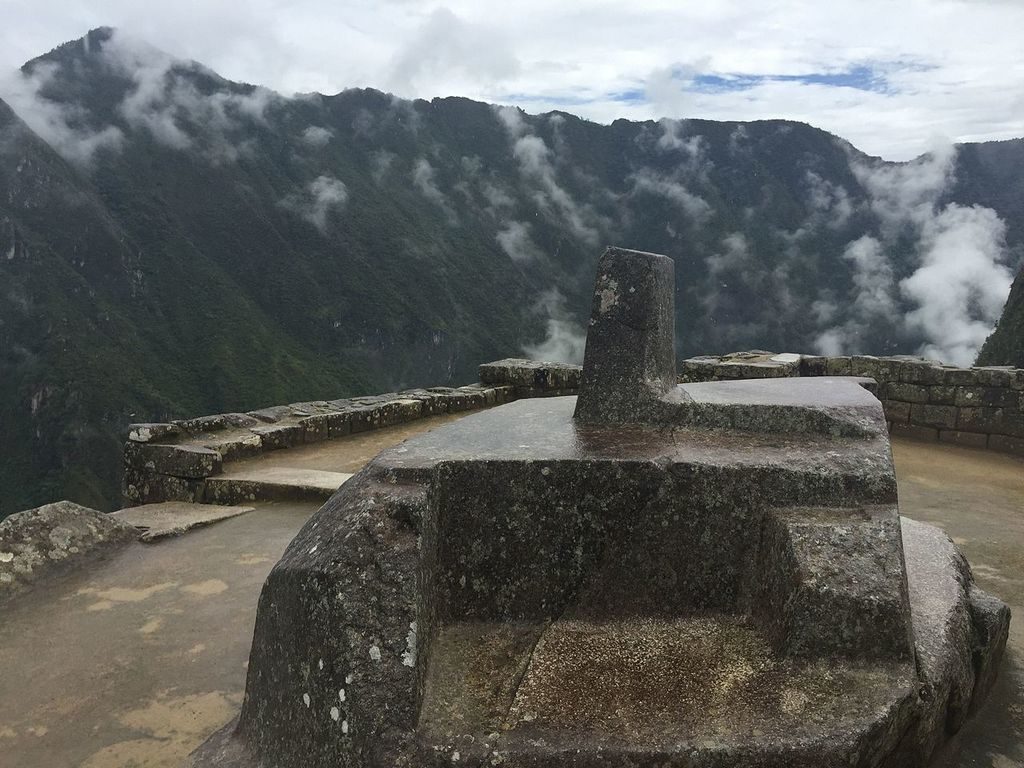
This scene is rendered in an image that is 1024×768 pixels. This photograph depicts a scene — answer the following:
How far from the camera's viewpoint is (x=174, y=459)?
749 centimetres

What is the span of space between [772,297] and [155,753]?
3464 inches

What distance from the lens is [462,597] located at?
2967 millimetres

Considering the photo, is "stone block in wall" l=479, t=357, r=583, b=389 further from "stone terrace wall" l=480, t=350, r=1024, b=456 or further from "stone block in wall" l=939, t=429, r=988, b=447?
"stone block in wall" l=939, t=429, r=988, b=447

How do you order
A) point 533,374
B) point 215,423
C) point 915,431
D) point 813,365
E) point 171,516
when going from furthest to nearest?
point 533,374 → point 813,365 → point 915,431 → point 215,423 → point 171,516

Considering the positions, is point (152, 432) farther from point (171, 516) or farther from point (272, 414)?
point (272, 414)

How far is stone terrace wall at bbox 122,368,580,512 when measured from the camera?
24.6 feet

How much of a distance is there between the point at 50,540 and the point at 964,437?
9555mm

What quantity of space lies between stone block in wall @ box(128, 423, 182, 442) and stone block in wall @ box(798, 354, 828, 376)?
7918 mm

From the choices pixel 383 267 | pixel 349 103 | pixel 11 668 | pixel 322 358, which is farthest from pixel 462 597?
pixel 349 103

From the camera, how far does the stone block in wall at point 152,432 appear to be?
7.76m

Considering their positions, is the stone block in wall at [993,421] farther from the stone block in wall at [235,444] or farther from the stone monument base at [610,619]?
the stone block in wall at [235,444]

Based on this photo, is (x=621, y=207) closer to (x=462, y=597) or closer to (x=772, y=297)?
(x=772, y=297)

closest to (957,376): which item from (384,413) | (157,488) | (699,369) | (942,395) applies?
(942,395)

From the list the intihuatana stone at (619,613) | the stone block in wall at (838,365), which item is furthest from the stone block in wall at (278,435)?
the stone block in wall at (838,365)
